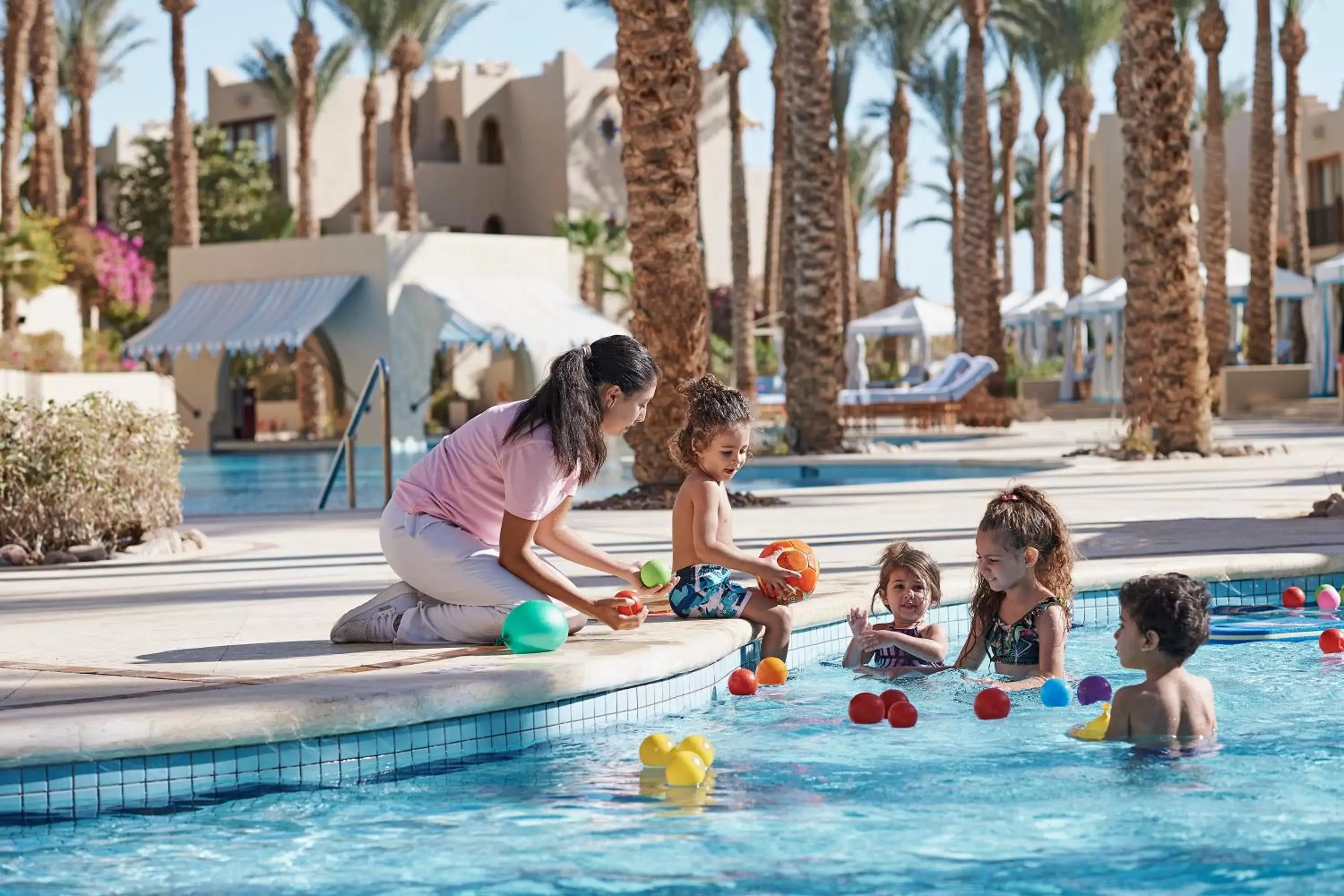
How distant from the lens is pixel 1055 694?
6160 millimetres

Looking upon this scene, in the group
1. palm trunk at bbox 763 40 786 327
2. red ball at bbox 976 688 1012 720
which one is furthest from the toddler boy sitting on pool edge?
palm trunk at bbox 763 40 786 327

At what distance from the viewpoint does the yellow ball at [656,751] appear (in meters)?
5.25

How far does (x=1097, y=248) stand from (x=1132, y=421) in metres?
37.4

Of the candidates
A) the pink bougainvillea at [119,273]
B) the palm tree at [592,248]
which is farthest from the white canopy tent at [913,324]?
the pink bougainvillea at [119,273]

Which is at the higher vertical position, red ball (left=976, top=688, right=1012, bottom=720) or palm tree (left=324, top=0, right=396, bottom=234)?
palm tree (left=324, top=0, right=396, bottom=234)

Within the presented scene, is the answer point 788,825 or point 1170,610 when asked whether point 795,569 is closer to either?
point 1170,610

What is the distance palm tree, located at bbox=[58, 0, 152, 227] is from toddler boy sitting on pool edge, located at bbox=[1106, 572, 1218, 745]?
39.4 m

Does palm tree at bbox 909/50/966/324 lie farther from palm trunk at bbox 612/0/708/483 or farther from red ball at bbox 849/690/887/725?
red ball at bbox 849/690/887/725

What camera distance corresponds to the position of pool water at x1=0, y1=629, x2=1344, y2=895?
4.18m

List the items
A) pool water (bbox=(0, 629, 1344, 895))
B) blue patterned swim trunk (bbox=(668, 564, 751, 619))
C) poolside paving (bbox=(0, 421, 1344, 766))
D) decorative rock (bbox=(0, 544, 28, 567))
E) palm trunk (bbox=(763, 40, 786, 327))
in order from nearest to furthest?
pool water (bbox=(0, 629, 1344, 895)) → poolside paving (bbox=(0, 421, 1344, 766)) → blue patterned swim trunk (bbox=(668, 564, 751, 619)) → decorative rock (bbox=(0, 544, 28, 567)) → palm trunk (bbox=(763, 40, 786, 327))

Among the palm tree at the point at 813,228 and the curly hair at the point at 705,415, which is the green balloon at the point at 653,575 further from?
the palm tree at the point at 813,228

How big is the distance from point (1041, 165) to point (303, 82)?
2101cm

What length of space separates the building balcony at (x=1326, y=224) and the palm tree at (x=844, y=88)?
1236 cm

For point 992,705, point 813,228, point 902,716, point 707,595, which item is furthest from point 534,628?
point 813,228
